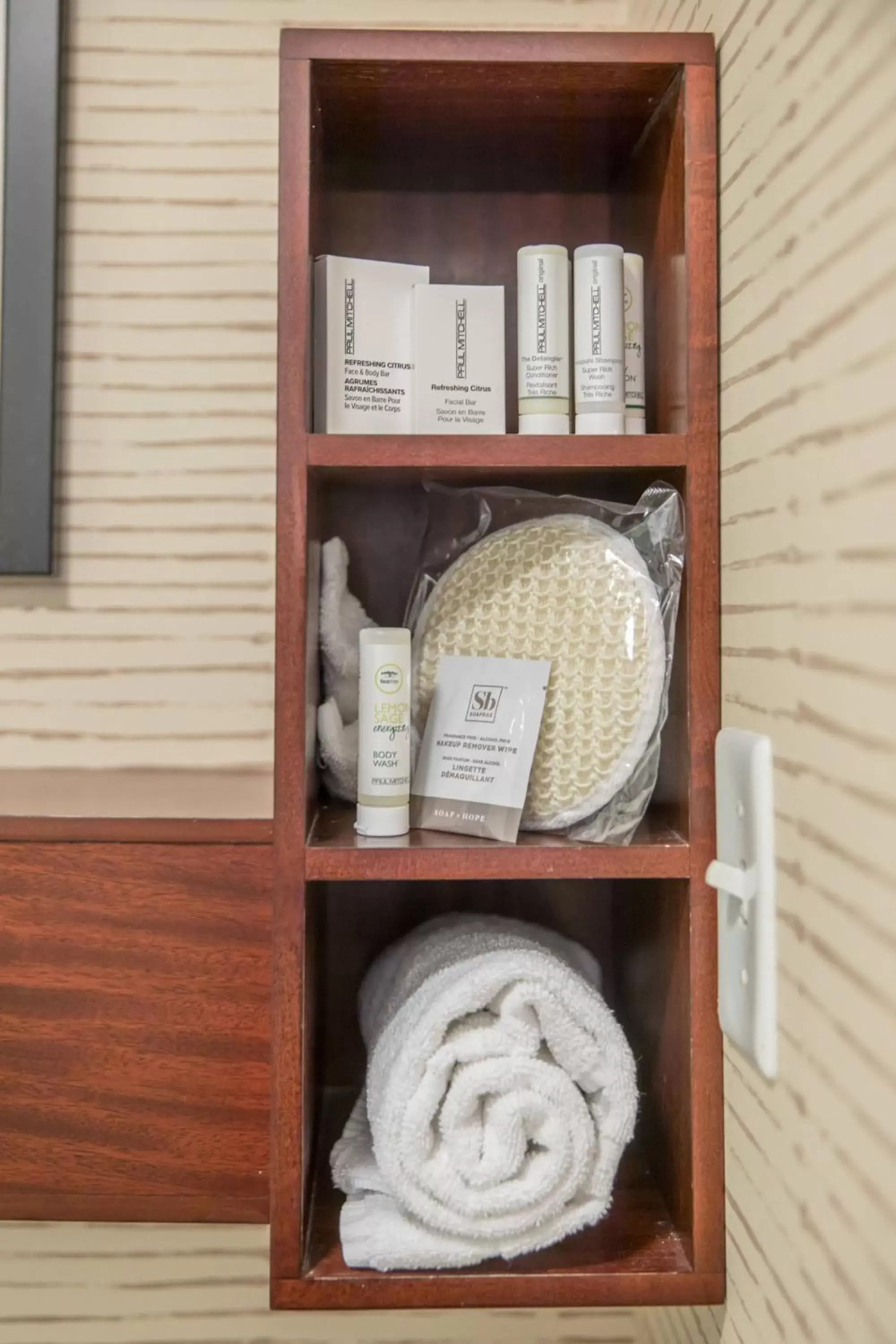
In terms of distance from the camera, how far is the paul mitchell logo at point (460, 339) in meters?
0.70

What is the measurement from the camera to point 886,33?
42cm

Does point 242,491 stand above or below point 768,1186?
above

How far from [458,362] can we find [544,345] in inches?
2.6

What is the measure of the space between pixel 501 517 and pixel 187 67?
51 cm

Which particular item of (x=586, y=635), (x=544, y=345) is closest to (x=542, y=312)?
(x=544, y=345)

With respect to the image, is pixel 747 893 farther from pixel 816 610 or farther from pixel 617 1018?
pixel 617 1018

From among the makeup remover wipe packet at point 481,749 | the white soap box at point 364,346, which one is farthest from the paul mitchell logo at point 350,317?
the makeup remover wipe packet at point 481,749

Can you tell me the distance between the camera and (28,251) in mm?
825

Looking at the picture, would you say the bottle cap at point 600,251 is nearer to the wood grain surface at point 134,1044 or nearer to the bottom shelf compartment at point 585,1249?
the wood grain surface at point 134,1044

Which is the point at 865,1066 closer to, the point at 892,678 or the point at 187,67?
the point at 892,678

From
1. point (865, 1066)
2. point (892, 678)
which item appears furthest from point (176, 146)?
point (865, 1066)

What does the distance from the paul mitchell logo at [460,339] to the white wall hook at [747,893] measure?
1.04 feet

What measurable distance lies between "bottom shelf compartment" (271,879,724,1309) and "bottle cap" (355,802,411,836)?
0.06m

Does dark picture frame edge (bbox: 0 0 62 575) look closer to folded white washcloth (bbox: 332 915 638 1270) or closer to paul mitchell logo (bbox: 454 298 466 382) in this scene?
paul mitchell logo (bbox: 454 298 466 382)
